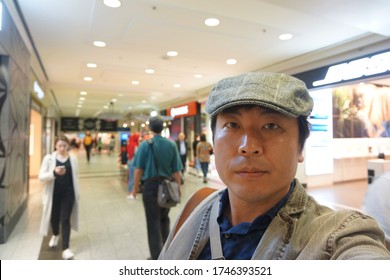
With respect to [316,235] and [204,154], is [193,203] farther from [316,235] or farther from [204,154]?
[204,154]

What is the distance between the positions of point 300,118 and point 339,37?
342 cm

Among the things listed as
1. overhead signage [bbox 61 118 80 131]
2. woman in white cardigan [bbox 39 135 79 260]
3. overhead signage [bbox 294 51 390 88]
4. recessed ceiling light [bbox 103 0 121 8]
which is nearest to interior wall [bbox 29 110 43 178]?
woman in white cardigan [bbox 39 135 79 260]

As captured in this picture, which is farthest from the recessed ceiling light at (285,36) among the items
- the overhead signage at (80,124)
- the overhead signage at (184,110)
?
the overhead signage at (80,124)

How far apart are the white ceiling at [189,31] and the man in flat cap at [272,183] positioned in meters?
2.02

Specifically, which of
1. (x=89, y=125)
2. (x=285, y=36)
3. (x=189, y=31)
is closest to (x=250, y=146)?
(x=189, y=31)

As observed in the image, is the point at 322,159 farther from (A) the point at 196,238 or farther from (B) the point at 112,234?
(A) the point at 196,238

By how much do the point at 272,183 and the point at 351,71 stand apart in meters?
3.74

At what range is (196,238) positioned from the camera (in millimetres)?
663

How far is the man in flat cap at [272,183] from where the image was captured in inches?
18.9

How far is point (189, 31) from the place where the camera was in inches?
120

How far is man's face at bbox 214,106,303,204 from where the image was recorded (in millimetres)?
526
